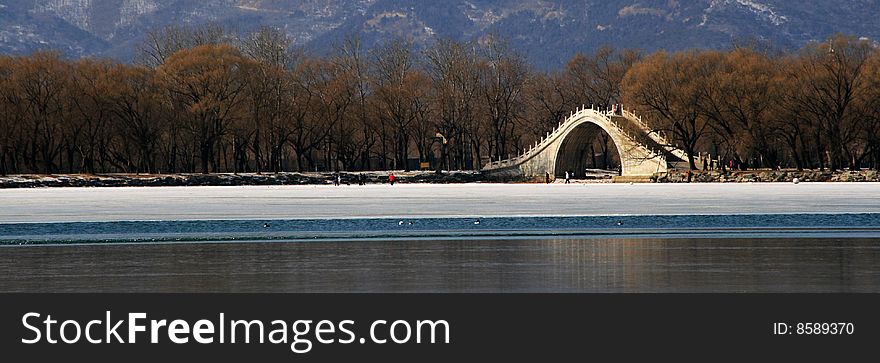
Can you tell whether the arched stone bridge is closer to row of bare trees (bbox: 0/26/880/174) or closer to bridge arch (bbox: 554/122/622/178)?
bridge arch (bbox: 554/122/622/178)

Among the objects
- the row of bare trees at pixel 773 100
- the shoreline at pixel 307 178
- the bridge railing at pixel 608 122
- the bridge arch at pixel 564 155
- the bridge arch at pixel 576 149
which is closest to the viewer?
the shoreline at pixel 307 178

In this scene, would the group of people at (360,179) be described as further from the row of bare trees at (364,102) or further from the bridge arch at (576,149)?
the bridge arch at (576,149)

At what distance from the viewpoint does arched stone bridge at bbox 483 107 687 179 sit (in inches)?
4584

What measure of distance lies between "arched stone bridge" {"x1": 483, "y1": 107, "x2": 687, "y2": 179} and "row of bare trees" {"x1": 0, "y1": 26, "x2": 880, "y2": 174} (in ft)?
5.56

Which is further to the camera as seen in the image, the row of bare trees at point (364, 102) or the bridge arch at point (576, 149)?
the bridge arch at point (576, 149)

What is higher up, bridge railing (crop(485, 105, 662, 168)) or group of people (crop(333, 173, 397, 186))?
bridge railing (crop(485, 105, 662, 168))

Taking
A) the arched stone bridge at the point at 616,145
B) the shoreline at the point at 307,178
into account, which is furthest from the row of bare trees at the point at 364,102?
the shoreline at the point at 307,178

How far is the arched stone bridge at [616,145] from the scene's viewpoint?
11644 centimetres

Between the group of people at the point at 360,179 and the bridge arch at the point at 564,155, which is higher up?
the bridge arch at the point at 564,155

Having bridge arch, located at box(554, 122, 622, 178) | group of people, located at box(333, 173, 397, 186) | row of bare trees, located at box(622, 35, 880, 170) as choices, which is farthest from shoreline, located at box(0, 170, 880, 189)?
bridge arch, located at box(554, 122, 622, 178)

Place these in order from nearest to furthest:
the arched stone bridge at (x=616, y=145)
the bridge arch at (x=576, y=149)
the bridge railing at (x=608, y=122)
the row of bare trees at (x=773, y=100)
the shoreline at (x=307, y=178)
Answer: the shoreline at (x=307, y=178)
the row of bare trees at (x=773, y=100)
the arched stone bridge at (x=616, y=145)
the bridge railing at (x=608, y=122)
the bridge arch at (x=576, y=149)

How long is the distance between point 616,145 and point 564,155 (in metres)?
10.7

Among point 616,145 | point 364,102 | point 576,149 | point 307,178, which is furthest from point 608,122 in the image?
point 307,178

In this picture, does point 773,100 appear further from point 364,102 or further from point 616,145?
point 364,102
